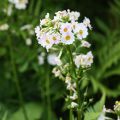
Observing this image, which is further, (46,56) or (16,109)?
(16,109)

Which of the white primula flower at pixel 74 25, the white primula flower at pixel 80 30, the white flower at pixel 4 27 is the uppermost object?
the white flower at pixel 4 27

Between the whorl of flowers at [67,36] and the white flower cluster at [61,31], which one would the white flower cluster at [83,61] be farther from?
the white flower cluster at [61,31]

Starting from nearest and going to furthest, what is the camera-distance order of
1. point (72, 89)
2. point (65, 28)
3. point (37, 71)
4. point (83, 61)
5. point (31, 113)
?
point (65, 28), point (83, 61), point (72, 89), point (31, 113), point (37, 71)

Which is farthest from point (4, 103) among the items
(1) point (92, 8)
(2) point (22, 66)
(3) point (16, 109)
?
(1) point (92, 8)

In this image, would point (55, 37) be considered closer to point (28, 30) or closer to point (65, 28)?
point (65, 28)

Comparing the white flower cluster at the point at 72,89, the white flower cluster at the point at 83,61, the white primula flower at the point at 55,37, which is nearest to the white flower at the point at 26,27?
the white flower cluster at the point at 72,89

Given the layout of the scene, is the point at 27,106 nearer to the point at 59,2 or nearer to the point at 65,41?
the point at 59,2

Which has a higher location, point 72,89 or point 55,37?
A: point 55,37

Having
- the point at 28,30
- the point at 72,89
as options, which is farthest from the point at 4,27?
the point at 72,89
